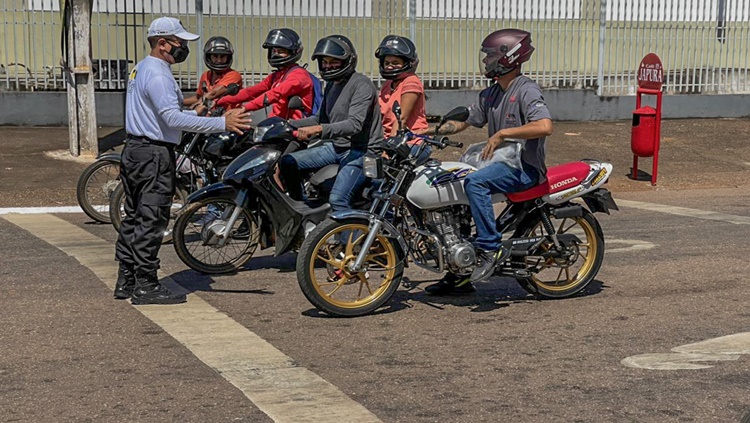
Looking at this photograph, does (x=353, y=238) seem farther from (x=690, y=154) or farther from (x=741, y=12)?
(x=741, y=12)

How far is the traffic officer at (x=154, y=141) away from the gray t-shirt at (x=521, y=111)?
167 centimetres

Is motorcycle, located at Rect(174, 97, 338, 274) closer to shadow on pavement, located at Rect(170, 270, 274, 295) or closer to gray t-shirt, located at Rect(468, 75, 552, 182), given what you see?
shadow on pavement, located at Rect(170, 270, 274, 295)

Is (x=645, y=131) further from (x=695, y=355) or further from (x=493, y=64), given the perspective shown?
(x=695, y=355)

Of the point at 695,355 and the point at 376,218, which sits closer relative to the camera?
the point at 695,355

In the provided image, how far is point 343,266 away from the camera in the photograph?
7.30 m

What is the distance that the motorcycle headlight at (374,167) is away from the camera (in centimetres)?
743

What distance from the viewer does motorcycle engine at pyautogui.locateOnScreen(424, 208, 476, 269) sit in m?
7.44

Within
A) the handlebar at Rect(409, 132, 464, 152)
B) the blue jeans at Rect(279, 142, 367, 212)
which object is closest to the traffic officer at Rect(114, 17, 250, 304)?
the blue jeans at Rect(279, 142, 367, 212)

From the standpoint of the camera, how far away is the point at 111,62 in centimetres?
1769

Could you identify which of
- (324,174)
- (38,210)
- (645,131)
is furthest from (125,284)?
(645,131)

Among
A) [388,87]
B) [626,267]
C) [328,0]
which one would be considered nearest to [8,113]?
[328,0]

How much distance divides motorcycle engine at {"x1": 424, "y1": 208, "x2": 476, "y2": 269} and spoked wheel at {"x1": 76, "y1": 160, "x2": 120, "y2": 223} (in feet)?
13.7

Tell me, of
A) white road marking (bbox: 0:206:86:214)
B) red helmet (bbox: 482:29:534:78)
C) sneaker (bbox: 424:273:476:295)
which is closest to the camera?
red helmet (bbox: 482:29:534:78)

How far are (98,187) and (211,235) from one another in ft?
9.45
